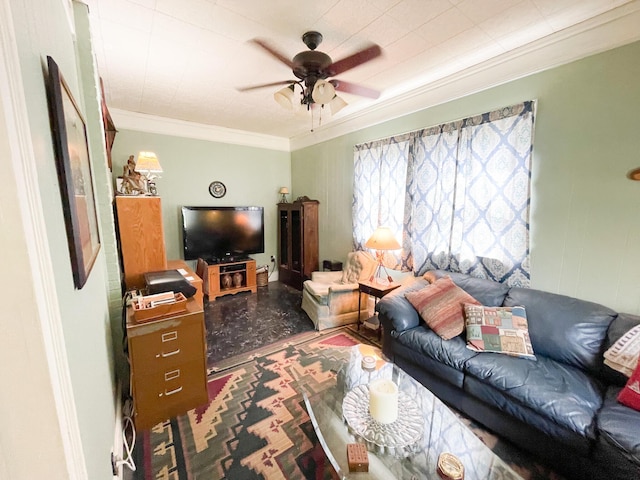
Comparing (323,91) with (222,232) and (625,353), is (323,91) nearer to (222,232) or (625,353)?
(625,353)

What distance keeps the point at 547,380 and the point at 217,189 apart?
4.50m

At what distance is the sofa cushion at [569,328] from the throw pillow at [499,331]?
0.08 m

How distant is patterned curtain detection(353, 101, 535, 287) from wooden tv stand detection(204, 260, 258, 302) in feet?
7.80

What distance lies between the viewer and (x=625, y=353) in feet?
4.88

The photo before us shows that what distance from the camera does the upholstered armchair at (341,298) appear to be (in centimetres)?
302

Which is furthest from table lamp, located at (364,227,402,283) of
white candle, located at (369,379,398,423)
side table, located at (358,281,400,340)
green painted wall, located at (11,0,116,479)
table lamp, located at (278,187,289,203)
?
table lamp, located at (278,187,289,203)

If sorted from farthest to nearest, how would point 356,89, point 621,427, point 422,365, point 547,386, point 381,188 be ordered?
point 381,188, point 356,89, point 422,365, point 547,386, point 621,427

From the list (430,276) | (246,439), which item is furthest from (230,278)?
(430,276)

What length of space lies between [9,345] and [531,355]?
8.02 feet

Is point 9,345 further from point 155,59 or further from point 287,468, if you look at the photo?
point 155,59

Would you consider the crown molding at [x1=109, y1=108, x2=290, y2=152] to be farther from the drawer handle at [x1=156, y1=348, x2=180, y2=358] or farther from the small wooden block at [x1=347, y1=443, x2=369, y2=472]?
the small wooden block at [x1=347, y1=443, x2=369, y2=472]

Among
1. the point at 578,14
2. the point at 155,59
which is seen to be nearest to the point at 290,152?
the point at 155,59

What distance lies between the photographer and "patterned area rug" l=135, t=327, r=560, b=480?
4.69 feet

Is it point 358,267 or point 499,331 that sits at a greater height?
point 358,267
